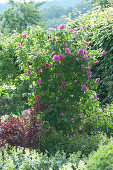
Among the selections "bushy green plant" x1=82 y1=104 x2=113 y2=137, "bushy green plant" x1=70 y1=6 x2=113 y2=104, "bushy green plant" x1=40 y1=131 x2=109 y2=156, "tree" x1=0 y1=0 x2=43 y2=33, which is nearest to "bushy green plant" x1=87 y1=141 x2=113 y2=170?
"bushy green plant" x1=40 y1=131 x2=109 y2=156

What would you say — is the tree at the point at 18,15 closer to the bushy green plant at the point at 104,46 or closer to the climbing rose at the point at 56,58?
the bushy green plant at the point at 104,46

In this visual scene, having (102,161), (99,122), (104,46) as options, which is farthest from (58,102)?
(104,46)

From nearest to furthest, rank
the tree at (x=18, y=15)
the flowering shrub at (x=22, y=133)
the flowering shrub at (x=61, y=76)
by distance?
the flowering shrub at (x=22, y=133) < the flowering shrub at (x=61, y=76) < the tree at (x=18, y=15)

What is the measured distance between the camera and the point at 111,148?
2.94m

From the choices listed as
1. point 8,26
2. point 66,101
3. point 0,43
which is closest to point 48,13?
point 8,26

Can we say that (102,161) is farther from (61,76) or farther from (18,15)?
(18,15)

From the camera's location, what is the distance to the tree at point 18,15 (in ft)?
87.6

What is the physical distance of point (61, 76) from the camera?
4750mm

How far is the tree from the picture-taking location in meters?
26.7

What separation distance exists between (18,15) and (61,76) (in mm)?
24306

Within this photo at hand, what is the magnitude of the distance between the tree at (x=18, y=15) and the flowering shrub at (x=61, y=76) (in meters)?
22.8

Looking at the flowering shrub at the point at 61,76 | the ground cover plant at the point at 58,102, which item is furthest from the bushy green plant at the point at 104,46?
the flowering shrub at the point at 61,76

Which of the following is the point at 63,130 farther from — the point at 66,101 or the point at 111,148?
the point at 111,148

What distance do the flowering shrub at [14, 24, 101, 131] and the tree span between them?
22.8 meters
